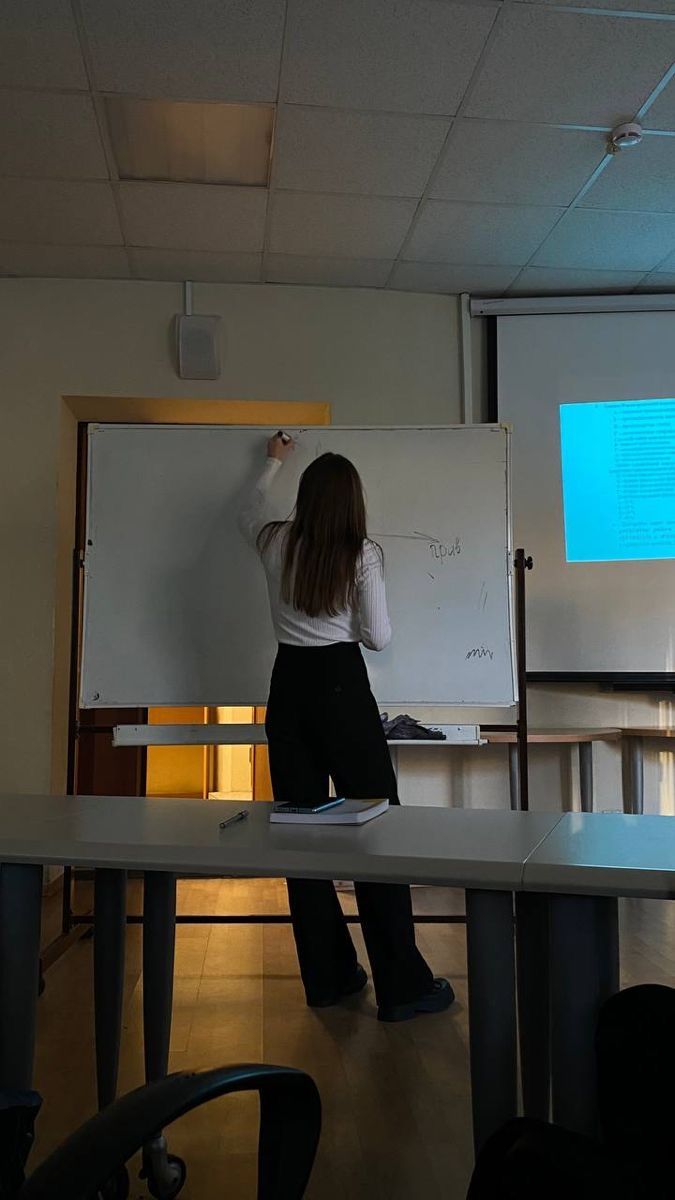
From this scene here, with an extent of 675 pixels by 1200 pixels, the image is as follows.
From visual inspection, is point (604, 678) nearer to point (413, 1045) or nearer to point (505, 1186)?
point (413, 1045)

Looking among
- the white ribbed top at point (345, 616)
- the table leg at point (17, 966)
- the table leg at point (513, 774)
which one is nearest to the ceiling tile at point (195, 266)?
the white ribbed top at point (345, 616)

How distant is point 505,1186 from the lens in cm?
77

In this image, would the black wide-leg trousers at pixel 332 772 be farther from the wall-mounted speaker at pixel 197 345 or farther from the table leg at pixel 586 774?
the wall-mounted speaker at pixel 197 345

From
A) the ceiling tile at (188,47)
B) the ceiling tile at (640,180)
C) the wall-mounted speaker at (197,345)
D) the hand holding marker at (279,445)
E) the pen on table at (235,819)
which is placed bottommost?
the pen on table at (235,819)

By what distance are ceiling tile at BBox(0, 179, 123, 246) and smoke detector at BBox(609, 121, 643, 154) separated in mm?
1730

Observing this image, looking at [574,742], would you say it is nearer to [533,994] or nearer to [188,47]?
[533,994]

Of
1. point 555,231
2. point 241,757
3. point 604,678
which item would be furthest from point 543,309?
point 241,757

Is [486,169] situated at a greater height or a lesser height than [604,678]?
greater

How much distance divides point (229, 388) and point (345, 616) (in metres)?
1.96

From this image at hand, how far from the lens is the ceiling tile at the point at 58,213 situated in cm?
328

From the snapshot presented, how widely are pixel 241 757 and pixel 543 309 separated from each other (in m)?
4.47

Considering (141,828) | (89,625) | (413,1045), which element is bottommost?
(413,1045)

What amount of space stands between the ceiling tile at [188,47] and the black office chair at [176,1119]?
8.41 ft

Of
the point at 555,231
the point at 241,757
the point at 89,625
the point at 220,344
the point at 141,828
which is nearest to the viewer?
the point at 141,828
